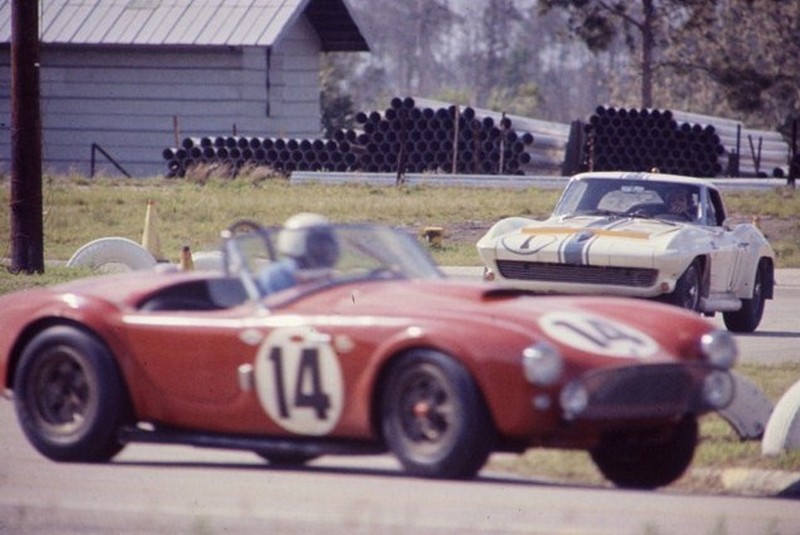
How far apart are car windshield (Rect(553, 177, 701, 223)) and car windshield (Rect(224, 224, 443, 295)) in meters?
7.51

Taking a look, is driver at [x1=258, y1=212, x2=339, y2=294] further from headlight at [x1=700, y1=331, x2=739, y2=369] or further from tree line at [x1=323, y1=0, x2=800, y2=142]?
tree line at [x1=323, y1=0, x2=800, y2=142]

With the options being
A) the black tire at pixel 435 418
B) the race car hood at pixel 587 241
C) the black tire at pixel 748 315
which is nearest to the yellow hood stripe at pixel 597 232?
the race car hood at pixel 587 241

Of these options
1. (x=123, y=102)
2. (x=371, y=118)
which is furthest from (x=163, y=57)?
(x=371, y=118)

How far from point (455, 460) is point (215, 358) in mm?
1320

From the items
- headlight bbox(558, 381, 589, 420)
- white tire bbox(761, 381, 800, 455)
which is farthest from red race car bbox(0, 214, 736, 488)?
white tire bbox(761, 381, 800, 455)

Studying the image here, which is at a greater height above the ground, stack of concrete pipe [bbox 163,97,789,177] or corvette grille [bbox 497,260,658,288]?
stack of concrete pipe [bbox 163,97,789,177]

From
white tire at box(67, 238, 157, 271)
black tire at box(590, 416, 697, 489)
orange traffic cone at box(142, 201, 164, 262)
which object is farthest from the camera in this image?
orange traffic cone at box(142, 201, 164, 262)

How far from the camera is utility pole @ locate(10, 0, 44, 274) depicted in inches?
752

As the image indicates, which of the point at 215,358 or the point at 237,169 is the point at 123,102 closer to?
the point at 237,169

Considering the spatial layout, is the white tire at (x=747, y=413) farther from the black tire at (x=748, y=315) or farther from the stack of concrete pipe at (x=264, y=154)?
the stack of concrete pipe at (x=264, y=154)

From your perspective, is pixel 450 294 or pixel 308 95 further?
pixel 308 95

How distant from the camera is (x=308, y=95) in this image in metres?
48.5

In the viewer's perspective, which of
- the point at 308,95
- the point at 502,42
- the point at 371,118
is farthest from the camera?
the point at 502,42

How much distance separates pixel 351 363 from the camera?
7625 mm
